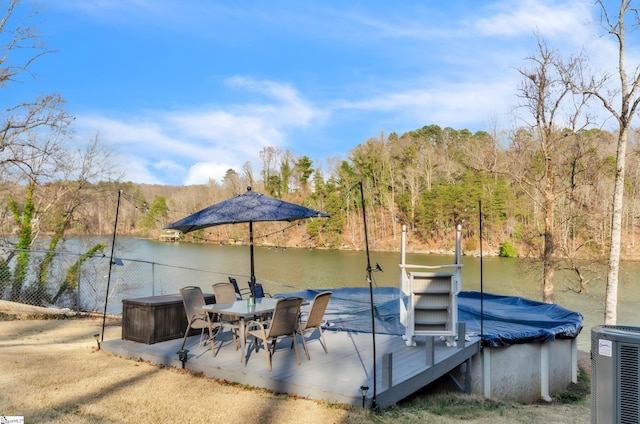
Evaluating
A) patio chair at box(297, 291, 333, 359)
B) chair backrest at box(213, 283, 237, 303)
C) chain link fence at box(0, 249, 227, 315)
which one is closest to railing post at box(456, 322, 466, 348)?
patio chair at box(297, 291, 333, 359)

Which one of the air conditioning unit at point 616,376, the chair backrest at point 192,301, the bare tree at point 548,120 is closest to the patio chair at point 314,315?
the chair backrest at point 192,301

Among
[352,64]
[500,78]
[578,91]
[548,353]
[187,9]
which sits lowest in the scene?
[548,353]

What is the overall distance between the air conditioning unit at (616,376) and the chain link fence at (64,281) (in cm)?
935

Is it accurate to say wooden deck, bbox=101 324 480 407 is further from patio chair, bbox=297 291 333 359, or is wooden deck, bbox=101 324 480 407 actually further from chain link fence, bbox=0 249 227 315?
chain link fence, bbox=0 249 227 315

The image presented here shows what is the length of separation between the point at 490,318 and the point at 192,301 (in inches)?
191

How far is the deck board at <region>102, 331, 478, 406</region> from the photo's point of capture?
422 cm

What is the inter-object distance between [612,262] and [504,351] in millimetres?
5152

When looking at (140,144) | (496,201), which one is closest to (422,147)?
(496,201)

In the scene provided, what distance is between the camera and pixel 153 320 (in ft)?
19.3

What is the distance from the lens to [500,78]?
14.4 metres

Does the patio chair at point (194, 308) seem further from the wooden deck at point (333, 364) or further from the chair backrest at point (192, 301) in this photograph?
the wooden deck at point (333, 364)

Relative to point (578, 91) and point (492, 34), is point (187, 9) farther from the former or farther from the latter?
point (578, 91)

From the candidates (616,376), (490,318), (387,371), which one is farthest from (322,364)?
(490,318)

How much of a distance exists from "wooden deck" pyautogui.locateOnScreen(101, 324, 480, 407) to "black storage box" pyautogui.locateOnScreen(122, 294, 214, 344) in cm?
11
